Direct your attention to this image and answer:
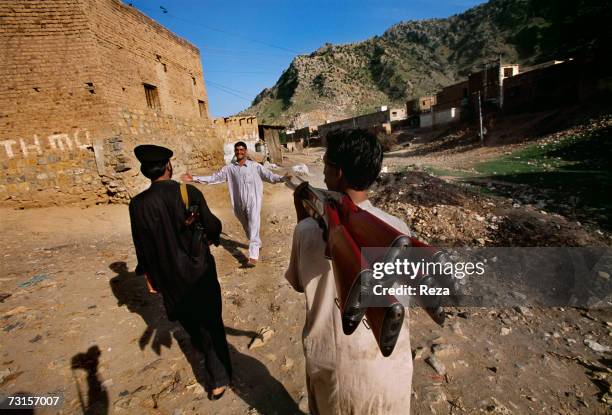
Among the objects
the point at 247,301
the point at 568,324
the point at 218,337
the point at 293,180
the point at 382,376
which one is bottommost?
the point at 568,324

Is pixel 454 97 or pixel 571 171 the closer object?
pixel 571 171

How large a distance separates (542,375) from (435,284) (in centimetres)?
233

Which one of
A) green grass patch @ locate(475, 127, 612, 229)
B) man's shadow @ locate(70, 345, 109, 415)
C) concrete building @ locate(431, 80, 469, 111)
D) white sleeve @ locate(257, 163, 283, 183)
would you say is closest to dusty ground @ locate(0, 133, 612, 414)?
man's shadow @ locate(70, 345, 109, 415)

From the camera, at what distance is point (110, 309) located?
11.2 feet

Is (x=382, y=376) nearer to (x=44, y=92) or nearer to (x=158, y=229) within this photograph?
(x=158, y=229)

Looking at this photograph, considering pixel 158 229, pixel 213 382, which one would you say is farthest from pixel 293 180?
pixel 213 382

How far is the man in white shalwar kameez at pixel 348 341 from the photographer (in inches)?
43.9

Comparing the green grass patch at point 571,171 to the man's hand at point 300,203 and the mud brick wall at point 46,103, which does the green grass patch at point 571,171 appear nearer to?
the man's hand at point 300,203

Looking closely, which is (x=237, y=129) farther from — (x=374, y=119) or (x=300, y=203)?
(x=374, y=119)

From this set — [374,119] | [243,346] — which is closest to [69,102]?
[243,346]

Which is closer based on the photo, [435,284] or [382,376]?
[435,284]

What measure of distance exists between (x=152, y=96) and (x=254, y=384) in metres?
9.44

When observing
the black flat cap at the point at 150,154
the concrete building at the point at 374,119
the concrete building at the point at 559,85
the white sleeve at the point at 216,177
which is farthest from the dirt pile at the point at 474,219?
the concrete building at the point at 374,119

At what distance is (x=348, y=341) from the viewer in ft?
3.71
